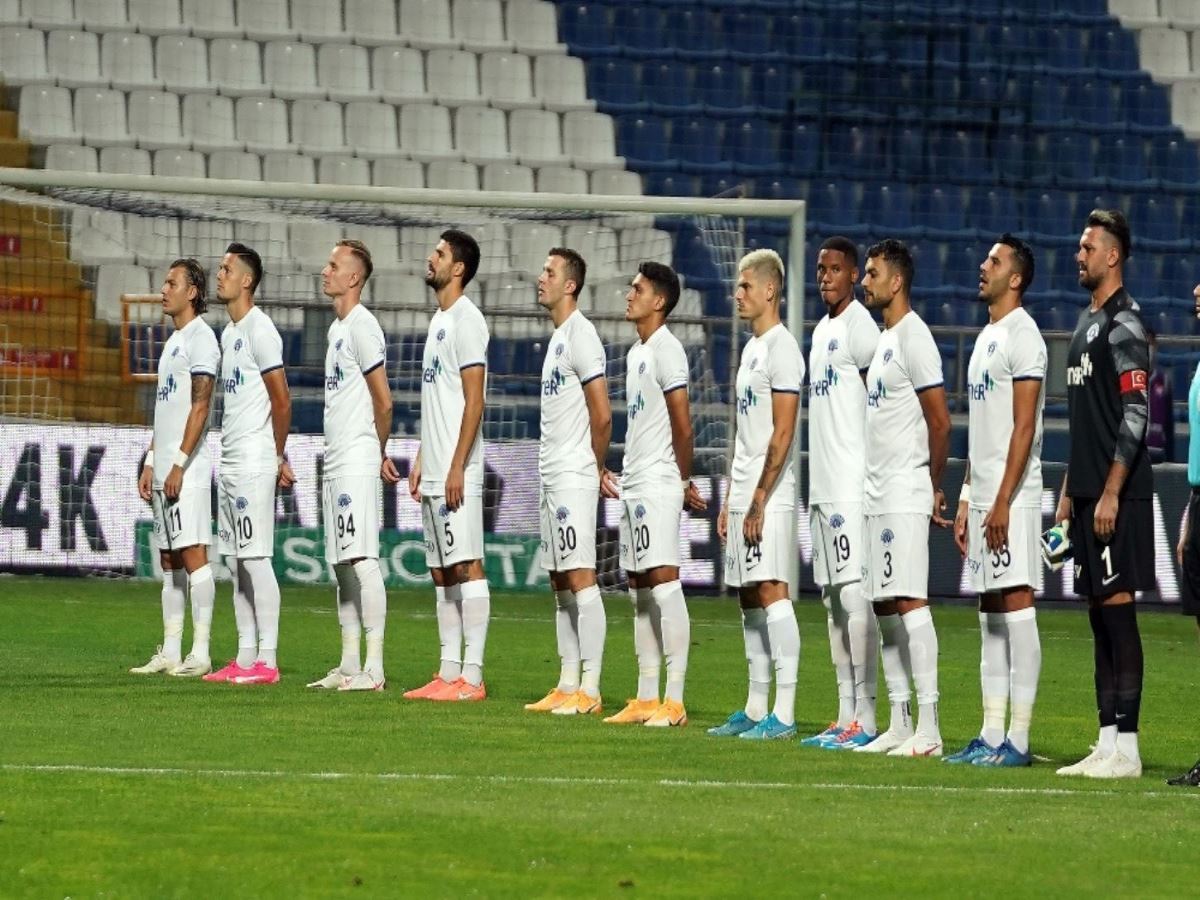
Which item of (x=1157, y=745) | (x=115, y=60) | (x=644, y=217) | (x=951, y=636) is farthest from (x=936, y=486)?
(x=115, y=60)

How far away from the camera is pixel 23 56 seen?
22.3m

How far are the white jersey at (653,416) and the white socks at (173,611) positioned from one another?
282cm

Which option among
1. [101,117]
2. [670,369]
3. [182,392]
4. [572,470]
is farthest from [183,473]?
[101,117]

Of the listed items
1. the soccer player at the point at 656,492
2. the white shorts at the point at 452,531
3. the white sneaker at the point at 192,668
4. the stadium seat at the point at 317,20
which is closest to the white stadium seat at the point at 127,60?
the stadium seat at the point at 317,20

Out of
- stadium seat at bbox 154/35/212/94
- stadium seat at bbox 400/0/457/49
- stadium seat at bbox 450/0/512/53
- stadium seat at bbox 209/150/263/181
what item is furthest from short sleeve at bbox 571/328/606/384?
stadium seat at bbox 450/0/512/53

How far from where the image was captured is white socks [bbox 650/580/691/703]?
984 cm

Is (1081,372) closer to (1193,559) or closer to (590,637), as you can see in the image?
(1193,559)

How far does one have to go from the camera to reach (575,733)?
9.26m

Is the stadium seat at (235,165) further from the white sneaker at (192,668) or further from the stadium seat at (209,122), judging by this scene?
the white sneaker at (192,668)

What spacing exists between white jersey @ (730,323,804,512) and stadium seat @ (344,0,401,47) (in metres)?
15.0

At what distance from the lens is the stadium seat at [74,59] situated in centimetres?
2238

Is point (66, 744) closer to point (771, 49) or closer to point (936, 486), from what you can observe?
point (936, 486)

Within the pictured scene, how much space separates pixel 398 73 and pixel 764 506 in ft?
49.3

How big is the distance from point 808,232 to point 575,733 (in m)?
14.1
